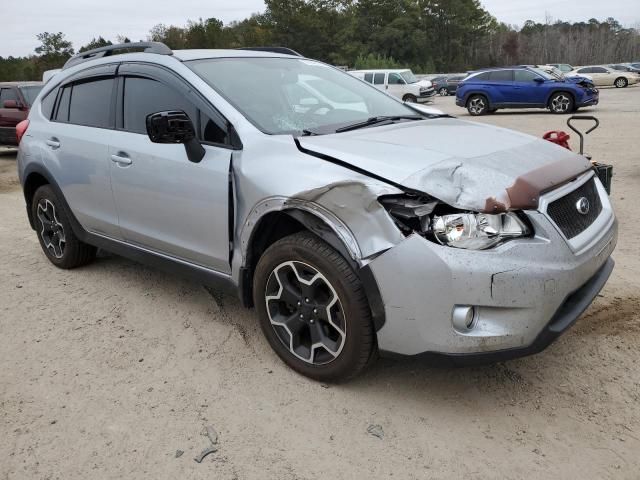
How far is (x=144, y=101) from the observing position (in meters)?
3.84

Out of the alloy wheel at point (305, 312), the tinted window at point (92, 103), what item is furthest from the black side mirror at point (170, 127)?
the tinted window at point (92, 103)

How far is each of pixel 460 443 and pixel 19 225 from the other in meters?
6.18

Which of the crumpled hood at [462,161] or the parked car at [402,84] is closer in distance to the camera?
the crumpled hood at [462,161]

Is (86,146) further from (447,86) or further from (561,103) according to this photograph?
(447,86)

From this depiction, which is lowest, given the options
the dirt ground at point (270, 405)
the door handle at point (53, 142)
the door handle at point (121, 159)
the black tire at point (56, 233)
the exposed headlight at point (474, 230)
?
the dirt ground at point (270, 405)

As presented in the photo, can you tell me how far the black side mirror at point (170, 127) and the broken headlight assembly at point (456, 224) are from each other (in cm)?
133

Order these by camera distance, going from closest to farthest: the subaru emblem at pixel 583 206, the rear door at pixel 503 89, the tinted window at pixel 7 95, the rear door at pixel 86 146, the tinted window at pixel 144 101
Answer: the subaru emblem at pixel 583 206
the tinted window at pixel 144 101
the rear door at pixel 86 146
the tinted window at pixel 7 95
the rear door at pixel 503 89

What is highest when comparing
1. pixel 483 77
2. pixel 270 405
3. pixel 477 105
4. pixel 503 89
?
pixel 483 77

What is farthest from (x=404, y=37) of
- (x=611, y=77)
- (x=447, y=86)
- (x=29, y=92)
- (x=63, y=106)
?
(x=63, y=106)

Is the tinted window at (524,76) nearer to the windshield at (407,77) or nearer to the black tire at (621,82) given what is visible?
the windshield at (407,77)

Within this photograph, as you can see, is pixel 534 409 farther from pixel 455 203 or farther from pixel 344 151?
pixel 344 151

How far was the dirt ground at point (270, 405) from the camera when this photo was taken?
97.7 inches

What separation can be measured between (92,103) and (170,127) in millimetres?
1572

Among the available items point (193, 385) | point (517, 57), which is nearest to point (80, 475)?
point (193, 385)
